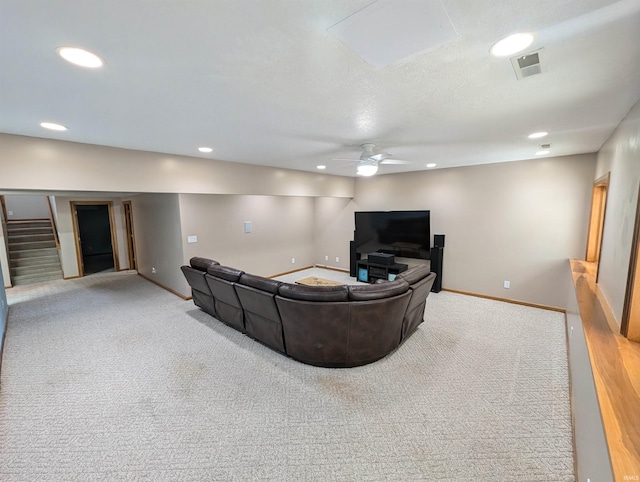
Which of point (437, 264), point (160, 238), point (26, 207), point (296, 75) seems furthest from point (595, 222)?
point (26, 207)

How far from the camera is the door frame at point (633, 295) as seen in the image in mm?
1530

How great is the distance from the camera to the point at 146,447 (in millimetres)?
1864

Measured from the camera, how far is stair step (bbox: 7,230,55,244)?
713 cm

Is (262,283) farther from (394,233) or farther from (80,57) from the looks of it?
(394,233)

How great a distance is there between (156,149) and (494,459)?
15.7ft

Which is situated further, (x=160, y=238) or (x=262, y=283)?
(x=160, y=238)

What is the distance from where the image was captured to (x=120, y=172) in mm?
3492

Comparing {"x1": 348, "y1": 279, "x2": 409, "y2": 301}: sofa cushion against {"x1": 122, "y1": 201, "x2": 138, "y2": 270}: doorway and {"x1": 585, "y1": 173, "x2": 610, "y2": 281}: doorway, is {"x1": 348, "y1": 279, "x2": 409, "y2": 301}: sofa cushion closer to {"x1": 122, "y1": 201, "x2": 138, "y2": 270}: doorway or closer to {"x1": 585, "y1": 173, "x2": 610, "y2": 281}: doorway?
{"x1": 585, "y1": 173, "x2": 610, "y2": 281}: doorway

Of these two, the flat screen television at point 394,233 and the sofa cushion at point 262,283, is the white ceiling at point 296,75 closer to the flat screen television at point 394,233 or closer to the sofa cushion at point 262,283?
the sofa cushion at point 262,283

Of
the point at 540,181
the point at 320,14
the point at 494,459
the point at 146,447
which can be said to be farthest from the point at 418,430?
the point at 540,181

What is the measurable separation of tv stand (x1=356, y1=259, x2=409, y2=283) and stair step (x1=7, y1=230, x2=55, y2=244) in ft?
29.3

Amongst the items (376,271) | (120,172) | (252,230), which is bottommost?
(376,271)

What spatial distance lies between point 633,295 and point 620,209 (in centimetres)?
88

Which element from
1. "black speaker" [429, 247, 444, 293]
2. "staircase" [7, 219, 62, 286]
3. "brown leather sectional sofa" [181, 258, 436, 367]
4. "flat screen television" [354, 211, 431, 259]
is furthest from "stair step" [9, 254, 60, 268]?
"black speaker" [429, 247, 444, 293]
